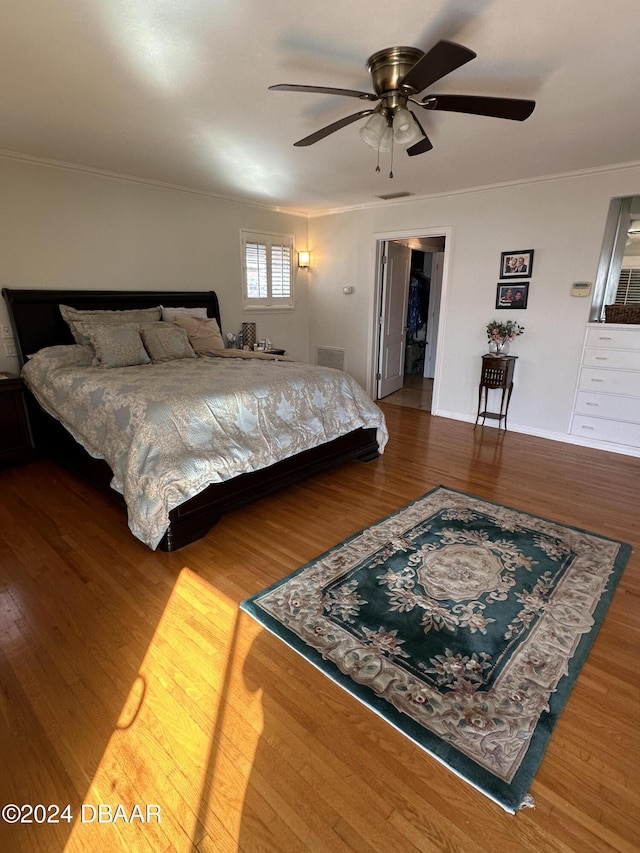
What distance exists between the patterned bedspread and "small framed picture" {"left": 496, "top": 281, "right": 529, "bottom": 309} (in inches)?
82.9

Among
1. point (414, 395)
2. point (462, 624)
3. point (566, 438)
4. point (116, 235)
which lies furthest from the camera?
point (414, 395)

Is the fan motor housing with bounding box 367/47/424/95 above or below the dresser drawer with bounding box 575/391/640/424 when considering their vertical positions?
above

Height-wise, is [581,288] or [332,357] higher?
[581,288]

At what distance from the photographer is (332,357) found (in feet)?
21.3

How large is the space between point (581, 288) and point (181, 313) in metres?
4.02

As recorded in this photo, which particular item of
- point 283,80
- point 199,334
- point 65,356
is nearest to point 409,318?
point 199,334

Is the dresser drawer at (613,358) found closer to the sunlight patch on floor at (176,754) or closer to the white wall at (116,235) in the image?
the white wall at (116,235)

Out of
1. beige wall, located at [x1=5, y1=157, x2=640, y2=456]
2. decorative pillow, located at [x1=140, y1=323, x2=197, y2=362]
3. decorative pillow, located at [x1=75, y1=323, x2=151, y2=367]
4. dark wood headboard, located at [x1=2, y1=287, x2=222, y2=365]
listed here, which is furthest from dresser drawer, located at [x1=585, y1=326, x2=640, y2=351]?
dark wood headboard, located at [x1=2, y1=287, x2=222, y2=365]

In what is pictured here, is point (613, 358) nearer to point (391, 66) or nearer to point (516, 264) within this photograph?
point (516, 264)

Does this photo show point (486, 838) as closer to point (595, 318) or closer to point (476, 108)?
point (476, 108)

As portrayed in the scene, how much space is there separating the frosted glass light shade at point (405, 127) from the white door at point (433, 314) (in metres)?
5.27

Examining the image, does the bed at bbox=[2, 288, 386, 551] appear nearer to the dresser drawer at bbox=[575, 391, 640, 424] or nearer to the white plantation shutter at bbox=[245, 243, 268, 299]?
the white plantation shutter at bbox=[245, 243, 268, 299]

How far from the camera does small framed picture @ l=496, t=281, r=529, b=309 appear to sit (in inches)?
178

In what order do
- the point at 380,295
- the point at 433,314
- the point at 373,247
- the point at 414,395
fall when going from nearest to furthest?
the point at 373,247 → the point at 380,295 → the point at 414,395 → the point at 433,314
